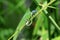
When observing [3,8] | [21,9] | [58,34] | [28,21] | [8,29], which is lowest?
[28,21]

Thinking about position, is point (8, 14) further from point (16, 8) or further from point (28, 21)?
point (28, 21)

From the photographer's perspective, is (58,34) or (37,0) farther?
(58,34)

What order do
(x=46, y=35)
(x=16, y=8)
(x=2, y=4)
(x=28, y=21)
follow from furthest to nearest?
(x=2, y=4) < (x=16, y=8) < (x=46, y=35) < (x=28, y=21)

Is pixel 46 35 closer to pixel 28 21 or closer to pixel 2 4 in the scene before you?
pixel 28 21

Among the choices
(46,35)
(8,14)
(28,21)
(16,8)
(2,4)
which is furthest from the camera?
(2,4)

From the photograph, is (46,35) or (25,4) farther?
(25,4)

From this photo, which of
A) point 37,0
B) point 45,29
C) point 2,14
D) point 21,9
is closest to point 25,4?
point 21,9

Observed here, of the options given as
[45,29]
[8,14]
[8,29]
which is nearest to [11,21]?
[8,14]

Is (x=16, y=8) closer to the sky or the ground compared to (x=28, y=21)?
closer to the sky

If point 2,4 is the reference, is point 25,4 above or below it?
below
